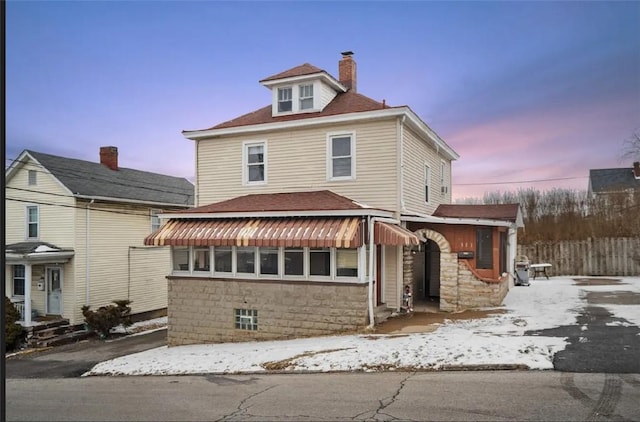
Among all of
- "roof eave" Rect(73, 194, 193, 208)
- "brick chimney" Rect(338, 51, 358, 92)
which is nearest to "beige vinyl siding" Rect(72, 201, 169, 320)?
"roof eave" Rect(73, 194, 193, 208)

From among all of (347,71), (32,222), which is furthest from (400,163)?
(32,222)

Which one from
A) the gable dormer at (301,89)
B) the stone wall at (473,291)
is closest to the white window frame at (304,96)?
the gable dormer at (301,89)

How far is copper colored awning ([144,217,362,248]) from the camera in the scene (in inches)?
507

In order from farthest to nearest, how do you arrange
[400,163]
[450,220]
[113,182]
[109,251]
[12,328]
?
[113,182] < [109,251] < [12,328] < [450,220] < [400,163]

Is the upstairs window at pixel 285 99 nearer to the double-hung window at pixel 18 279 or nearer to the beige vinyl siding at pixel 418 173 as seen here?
the beige vinyl siding at pixel 418 173

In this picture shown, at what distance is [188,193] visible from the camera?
98.7 feet

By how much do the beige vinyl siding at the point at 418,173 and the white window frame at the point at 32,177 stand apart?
681 inches

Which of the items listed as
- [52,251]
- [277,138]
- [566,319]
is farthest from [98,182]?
[566,319]

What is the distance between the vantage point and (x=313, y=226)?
1355cm

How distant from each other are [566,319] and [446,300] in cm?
375

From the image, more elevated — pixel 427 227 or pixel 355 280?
pixel 427 227

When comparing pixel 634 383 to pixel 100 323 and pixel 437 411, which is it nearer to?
pixel 437 411

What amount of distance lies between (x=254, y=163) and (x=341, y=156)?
3.49 metres

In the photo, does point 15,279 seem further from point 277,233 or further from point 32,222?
point 277,233
